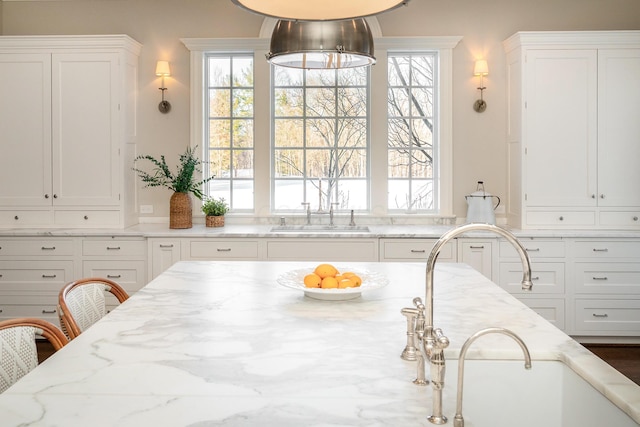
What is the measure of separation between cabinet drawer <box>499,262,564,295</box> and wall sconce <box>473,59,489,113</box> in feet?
4.48

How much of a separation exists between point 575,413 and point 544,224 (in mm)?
3245

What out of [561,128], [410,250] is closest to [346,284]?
[410,250]

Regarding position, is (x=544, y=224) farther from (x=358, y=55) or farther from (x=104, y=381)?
(x=104, y=381)

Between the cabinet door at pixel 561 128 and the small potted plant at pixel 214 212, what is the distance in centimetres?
245

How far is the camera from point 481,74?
489 centimetres

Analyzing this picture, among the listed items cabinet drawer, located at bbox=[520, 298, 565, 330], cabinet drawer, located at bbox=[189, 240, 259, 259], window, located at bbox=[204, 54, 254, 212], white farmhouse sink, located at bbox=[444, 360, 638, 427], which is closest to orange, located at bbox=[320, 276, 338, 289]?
white farmhouse sink, located at bbox=[444, 360, 638, 427]

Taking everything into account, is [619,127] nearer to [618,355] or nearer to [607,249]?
[607,249]

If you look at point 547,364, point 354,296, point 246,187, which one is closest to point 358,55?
point 354,296

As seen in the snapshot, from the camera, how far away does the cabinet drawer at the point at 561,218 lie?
4.54 metres

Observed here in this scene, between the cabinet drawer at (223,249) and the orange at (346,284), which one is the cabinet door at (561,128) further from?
the orange at (346,284)

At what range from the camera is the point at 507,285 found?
175 inches

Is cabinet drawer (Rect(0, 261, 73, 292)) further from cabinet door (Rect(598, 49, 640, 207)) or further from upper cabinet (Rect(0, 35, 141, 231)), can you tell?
cabinet door (Rect(598, 49, 640, 207))

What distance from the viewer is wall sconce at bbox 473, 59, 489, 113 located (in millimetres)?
4852

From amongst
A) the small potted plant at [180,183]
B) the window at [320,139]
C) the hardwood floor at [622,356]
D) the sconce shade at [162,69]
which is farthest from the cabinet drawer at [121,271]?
the hardwood floor at [622,356]
